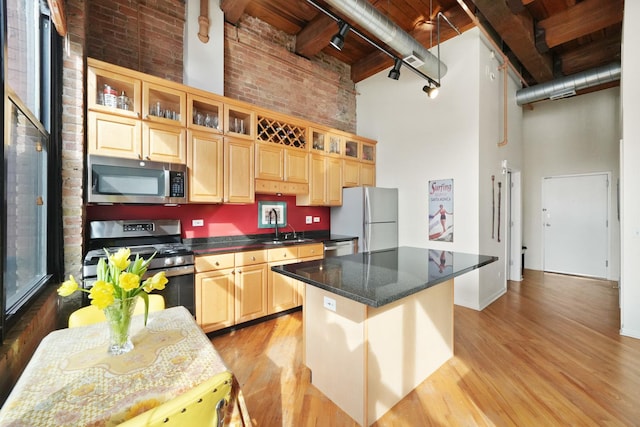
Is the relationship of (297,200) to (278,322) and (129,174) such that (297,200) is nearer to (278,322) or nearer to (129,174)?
(278,322)

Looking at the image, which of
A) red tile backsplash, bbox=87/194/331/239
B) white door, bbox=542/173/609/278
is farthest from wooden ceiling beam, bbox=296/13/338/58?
white door, bbox=542/173/609/278

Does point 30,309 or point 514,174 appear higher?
point 514,174

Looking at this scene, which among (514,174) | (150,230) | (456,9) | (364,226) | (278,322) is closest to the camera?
(150,230)

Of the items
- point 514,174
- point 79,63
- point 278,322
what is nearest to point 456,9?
point 514,174

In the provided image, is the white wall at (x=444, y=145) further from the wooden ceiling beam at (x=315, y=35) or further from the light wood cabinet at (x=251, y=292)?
the light wood cabinet at (x=251, y=292)

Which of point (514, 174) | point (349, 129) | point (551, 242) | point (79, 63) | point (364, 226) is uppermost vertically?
point (349, 129)

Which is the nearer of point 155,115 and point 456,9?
point 155,115

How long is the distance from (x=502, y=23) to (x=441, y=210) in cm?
230

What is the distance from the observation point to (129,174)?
8.16ft

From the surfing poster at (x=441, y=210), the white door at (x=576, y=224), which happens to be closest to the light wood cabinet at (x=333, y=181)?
the surfing poster at (x=441, y=210)

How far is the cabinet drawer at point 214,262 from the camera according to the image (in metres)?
2.67

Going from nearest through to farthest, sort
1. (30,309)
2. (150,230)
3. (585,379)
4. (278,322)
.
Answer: (30,309), (585,379), (150,230), (278,322)

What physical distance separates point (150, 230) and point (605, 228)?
7260mm

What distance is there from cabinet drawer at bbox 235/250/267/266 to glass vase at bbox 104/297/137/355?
5.88 feet
